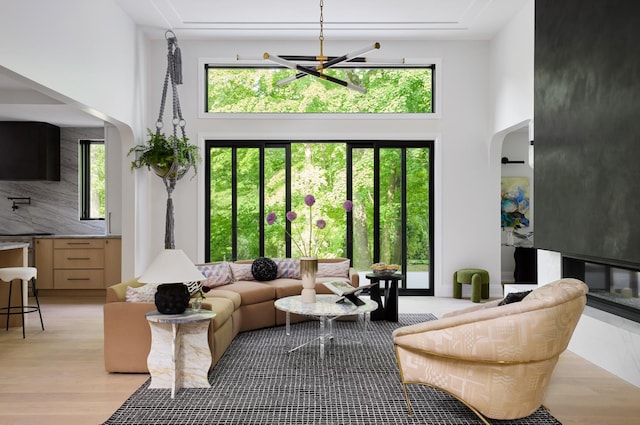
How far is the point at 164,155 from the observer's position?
7.16 metres

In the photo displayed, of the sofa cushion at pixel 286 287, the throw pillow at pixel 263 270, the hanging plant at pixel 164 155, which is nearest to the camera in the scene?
the sofa cushion at pixel 286 287

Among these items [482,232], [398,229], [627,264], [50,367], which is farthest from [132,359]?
[482,232]

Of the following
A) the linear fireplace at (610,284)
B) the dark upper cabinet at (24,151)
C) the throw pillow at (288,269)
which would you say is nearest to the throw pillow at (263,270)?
the throw pillow at (288,269)

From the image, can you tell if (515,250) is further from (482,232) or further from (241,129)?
(241,129)

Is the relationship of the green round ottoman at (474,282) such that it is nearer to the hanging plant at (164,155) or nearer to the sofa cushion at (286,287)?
the sofa cushion at (286,287)

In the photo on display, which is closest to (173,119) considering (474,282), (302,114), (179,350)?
(302,114)

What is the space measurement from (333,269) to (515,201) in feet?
13.5

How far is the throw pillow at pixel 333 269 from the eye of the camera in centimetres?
651

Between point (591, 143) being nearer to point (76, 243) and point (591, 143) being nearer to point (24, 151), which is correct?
point (76, 243)

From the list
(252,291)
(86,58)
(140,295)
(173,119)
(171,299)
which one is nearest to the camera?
(171,299)

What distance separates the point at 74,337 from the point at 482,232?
5518 mm

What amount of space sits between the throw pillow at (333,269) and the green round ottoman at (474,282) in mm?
2012

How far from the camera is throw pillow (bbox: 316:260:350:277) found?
21.4ft

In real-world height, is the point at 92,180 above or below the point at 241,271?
above
